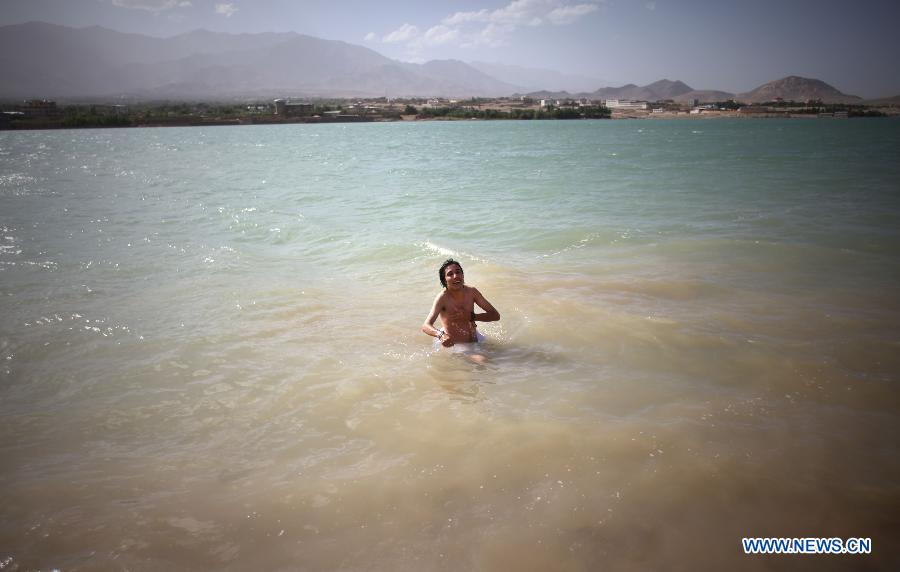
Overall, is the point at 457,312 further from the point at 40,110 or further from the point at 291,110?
the point at 291,110

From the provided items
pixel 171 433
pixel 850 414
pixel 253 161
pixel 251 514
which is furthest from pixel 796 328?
pixel 253 161

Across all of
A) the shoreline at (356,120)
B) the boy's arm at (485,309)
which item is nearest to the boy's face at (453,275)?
the boy's arm at (485,309)

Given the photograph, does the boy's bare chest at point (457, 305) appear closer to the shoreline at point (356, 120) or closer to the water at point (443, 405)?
the water at point (443, 405)

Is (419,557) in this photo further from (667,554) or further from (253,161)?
(253,161)

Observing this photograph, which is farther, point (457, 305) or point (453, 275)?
point (457, 305)

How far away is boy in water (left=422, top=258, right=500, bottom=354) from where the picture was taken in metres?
6.05

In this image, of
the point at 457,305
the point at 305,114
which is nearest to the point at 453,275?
the point at 457,305

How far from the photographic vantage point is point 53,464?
12.9ft

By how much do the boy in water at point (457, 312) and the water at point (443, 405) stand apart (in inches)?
15.5

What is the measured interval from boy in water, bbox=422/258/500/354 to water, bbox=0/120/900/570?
395 millimetres

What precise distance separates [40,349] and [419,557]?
5.99 meters

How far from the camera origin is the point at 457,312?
616 centimetres

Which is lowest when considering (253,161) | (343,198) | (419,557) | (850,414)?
(419,557)

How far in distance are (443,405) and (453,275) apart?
1.76 meters
